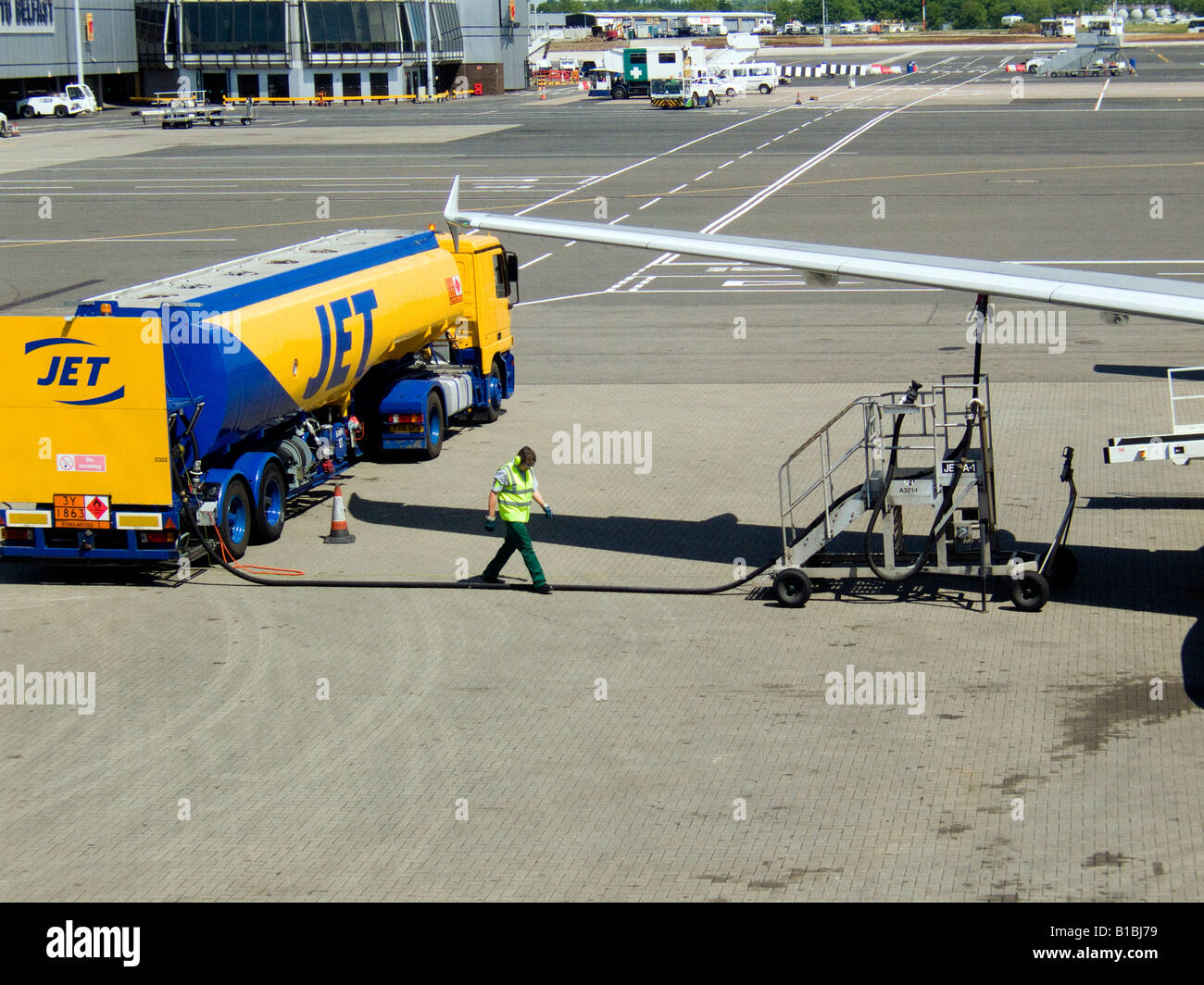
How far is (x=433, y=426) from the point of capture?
1036 inches

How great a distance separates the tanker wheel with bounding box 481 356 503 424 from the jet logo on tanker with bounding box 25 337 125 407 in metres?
10.6

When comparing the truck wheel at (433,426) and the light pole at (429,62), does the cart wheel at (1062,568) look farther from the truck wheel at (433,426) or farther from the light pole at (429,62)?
the light pole at (429,62)

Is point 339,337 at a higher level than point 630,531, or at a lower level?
higher

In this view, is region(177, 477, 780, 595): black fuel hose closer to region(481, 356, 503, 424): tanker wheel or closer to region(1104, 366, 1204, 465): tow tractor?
region(1104, 366, 1204, 465): tow tractor

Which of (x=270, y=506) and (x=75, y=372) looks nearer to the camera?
(x=75, y=372)

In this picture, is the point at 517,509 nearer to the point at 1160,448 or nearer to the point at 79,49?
the point at 1160,448

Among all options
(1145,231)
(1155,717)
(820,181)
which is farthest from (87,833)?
(820,181)

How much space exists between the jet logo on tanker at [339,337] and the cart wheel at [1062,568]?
447 inches

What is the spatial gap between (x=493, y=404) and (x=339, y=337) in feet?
21.7

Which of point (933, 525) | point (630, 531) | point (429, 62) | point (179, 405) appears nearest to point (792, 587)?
point (933, 525)

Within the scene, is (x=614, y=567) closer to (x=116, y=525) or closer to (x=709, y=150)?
(x=116, y=525)

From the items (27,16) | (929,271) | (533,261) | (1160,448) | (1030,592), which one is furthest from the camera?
(27,16)

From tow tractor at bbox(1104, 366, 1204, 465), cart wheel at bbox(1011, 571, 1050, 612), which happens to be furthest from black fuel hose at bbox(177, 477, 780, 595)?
tow tractor at bbox(1104, 366, 1204, 465)

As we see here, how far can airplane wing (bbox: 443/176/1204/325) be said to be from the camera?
1653 cm
